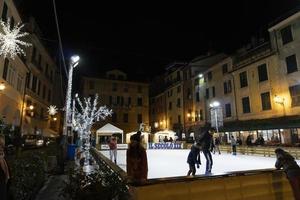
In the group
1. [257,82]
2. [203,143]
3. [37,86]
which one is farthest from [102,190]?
[37,86]

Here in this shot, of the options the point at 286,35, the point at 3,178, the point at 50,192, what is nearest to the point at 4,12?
the point at 50,192

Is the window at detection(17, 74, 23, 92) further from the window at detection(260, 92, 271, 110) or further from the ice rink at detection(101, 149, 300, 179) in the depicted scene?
the window at detection(260, 92, 271, 110)

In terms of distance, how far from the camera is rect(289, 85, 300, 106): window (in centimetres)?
2192

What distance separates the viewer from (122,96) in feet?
168

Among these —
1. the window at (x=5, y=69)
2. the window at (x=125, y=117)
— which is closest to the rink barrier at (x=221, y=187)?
the window at (x=5, y=69)

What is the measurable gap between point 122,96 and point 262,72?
99.9 ft

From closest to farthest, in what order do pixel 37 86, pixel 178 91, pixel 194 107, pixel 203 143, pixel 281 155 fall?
pixel 281 155 → pixel 203 143 → pixel 37 86 → pixel 194 107 → pixel 178 91

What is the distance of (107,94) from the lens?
49.7 metres

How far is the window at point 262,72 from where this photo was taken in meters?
25.8

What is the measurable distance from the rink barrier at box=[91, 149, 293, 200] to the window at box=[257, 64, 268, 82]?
2199 cm

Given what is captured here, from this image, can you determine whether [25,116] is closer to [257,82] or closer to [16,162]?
[16,162]

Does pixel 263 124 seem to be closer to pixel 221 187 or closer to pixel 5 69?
pixel 221 187

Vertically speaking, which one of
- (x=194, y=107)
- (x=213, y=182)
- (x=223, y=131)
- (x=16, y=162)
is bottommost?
(x=213, y=182)

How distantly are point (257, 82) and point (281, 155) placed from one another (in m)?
22.7
